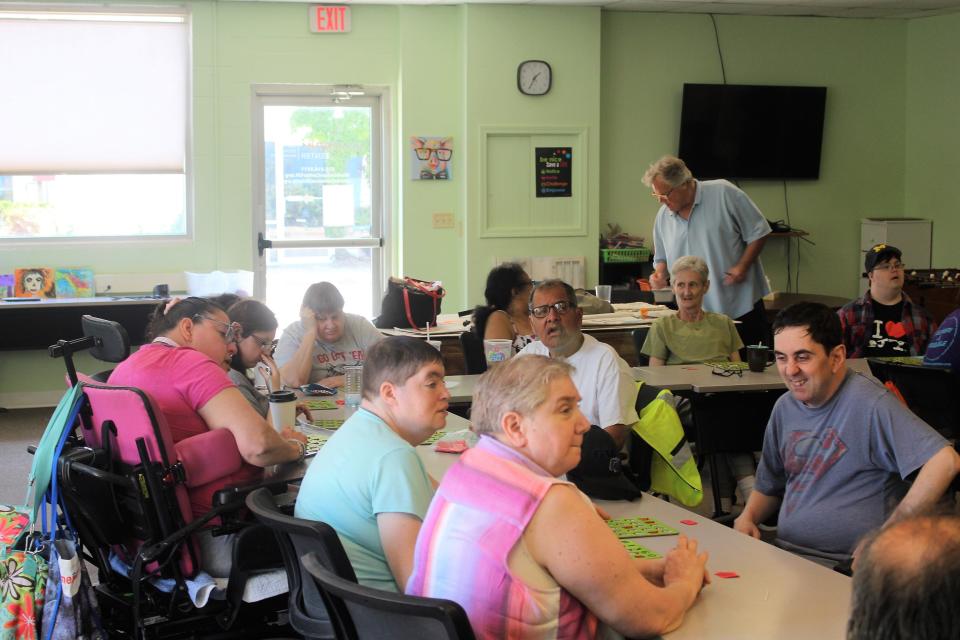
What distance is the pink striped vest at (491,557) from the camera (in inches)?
72.4

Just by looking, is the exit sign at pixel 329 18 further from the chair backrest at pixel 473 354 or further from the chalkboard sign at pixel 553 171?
the chair backrest at pixel 473 354

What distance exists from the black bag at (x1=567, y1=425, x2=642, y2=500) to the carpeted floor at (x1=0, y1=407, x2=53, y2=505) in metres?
3.67

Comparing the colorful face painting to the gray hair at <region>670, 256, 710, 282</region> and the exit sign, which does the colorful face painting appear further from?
the gray hair at <region>670, 256, 710, 282</region>

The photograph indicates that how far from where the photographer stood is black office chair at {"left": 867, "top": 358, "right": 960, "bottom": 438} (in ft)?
14.8

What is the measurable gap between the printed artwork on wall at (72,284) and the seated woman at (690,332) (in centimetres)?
465

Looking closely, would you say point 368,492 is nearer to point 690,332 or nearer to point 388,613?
point 388,613

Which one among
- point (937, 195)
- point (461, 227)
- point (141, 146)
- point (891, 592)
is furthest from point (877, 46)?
point (891, 592)

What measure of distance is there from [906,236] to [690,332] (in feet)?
16.3

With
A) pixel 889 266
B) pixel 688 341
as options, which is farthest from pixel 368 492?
pixel 889 266

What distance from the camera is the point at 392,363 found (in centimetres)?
251

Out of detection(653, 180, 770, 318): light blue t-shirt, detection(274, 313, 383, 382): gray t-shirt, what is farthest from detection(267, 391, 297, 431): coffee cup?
detection(653, 180, 770, 318): light blue t-shirt

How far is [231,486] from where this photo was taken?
120 inches

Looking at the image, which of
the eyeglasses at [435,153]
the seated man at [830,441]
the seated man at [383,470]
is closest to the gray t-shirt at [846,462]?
the seated man at [830,441]

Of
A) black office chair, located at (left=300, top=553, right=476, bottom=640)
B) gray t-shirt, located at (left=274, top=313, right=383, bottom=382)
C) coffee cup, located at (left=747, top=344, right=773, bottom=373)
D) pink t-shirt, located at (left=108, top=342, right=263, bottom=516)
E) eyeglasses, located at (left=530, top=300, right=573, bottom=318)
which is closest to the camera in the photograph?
black office chair, located at (left=300, top=553, right=476, bottom=640)
